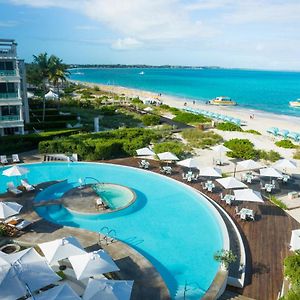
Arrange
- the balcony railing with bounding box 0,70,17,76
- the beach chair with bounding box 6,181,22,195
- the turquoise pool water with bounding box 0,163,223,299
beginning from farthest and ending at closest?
the balcony railing with bounding box 0,70,17,76 < the beach chair with bounding box 6,181,22,195 < the turquoise pool water with bounding box 0,163,223,299

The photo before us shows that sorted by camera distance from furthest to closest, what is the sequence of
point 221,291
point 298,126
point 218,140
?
1. point 298,126
2. point 218,140
3. point 221,291

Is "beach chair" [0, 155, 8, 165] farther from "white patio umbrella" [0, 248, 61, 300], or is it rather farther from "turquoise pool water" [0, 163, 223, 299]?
"white patio umbrella" [0, 248, 61, 300]

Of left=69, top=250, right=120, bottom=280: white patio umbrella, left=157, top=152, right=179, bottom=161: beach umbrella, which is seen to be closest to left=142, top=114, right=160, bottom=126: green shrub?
left=157, top=152, right=179, bottom=161: beach umbrella

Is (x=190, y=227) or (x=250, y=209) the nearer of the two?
(x=190, y=227)

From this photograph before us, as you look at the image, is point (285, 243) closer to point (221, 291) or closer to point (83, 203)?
point (221, 291)

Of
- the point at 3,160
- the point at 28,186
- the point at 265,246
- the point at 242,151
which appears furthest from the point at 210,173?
the point at 3,160

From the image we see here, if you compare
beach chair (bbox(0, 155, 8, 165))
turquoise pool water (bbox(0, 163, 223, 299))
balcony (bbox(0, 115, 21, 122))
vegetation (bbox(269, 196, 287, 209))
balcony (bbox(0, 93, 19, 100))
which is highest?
balcony (bbox(0, 93, 19, 100))

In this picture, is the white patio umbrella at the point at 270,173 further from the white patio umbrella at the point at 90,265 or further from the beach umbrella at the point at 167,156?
the white patio umbrella at the point at 90,265

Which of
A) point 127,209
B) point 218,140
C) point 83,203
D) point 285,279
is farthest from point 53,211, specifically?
point 218,140
